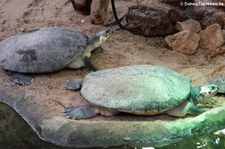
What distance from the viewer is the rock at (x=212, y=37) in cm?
462

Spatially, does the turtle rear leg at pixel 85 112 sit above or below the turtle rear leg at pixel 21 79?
above

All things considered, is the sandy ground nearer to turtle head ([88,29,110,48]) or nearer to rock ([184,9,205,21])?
turtle head ([88,29,110,48])

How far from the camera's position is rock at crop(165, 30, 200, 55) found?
4.55m

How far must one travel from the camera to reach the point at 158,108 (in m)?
3.59

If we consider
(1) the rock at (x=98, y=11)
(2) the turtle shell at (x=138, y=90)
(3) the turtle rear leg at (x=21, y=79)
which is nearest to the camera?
(2) the turtle shell at (x=138, y=90)

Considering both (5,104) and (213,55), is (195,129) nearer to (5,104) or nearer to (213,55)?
(213,55)

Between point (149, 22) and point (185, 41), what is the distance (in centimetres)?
42

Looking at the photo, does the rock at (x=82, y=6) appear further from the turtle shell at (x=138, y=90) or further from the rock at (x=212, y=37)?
the turtle shell at (x=138, y=90)

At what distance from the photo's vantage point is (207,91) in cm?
372

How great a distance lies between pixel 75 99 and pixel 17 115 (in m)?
0.46

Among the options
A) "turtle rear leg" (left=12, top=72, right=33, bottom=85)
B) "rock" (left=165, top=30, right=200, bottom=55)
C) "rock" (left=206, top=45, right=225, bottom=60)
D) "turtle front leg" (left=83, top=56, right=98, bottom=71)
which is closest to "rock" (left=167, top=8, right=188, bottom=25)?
"rock" (left=165, top=30, right=200, bottom=55)

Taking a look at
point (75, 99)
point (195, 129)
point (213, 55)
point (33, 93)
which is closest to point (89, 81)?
point (75, 99)

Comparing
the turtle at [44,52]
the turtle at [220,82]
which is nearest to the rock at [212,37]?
the turtle at [220,82]

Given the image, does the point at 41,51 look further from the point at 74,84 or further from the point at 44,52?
the point at 74,84
